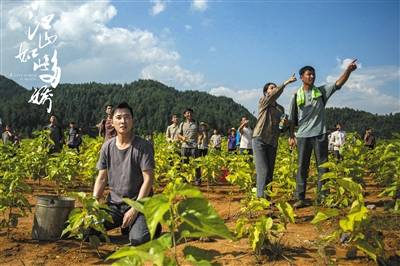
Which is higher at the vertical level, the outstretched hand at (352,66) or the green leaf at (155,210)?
the outstretched hand at (352,66)

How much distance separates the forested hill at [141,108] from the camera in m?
68.6

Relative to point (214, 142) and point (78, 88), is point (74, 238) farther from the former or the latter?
point (78, 88)

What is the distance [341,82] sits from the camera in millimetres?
4863

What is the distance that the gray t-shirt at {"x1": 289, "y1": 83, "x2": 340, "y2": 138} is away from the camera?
4.98m

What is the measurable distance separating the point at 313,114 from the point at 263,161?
788 millimetres

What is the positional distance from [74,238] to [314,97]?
301cm

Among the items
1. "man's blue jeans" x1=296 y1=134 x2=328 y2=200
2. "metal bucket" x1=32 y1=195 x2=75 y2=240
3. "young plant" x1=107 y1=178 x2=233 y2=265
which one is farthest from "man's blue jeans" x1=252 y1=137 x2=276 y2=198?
"young plant" x1=107 y1=178 x2=233 y2=265

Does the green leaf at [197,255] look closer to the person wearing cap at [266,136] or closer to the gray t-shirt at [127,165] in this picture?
the gray t-shirt at [127,165]

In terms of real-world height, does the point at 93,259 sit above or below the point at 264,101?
below

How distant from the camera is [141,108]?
306 feet

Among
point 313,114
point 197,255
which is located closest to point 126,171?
point 197,255

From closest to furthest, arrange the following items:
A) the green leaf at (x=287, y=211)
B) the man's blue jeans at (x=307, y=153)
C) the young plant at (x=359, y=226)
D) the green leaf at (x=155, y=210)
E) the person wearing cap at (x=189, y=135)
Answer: the green leaf at (x=155, y=210) < the young plant at (x=359, y=226) < the green leaf at (x=287, y=211) < the man's blue jeans at (x=307, y=153) < the person wearing cap at (x=189, y=135)

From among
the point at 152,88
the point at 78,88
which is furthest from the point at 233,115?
the point at 78,88

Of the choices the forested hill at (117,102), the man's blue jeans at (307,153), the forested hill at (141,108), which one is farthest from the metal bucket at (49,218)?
the forested hill at (117,102)
